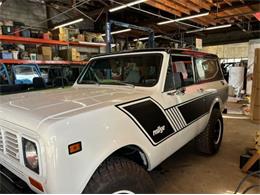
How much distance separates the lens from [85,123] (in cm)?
137

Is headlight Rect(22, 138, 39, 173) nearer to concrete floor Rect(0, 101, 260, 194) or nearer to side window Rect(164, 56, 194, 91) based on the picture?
side window Rect(164, 56, 194, 91)

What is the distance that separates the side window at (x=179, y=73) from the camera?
239cm

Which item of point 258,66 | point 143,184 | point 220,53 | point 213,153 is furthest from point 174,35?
point 143,184

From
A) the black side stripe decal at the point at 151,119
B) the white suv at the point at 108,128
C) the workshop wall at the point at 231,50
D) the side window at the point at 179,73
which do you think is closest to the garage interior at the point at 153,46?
the workshop wall at the point at 231,50

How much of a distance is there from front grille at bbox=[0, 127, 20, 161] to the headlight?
0.10 meters

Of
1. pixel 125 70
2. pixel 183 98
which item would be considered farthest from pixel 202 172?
pixel 125 70

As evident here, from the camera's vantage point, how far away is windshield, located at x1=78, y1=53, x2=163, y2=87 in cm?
240

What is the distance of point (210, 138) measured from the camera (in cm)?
343

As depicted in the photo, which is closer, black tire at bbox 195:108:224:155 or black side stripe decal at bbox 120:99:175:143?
black side stripe decal at bbox 120:99:175:143

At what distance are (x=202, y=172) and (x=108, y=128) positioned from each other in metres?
2.16

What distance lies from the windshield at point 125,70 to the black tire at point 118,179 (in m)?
0.97

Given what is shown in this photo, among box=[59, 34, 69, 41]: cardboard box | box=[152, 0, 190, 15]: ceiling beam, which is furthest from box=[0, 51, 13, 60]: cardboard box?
box=[152, 0, 190, 15]: ceiling beam

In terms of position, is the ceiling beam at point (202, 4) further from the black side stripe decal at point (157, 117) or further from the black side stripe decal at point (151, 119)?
the black side stripe decal at point (151, 119)

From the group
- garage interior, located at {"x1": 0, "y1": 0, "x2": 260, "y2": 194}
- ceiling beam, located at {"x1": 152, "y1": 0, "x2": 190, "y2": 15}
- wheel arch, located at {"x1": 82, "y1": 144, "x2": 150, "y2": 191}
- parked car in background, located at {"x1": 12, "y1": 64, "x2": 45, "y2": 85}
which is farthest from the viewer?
ceiling beam, located at {"x1": 152, "y1": 0, "x2": 190, "y2": 15}
